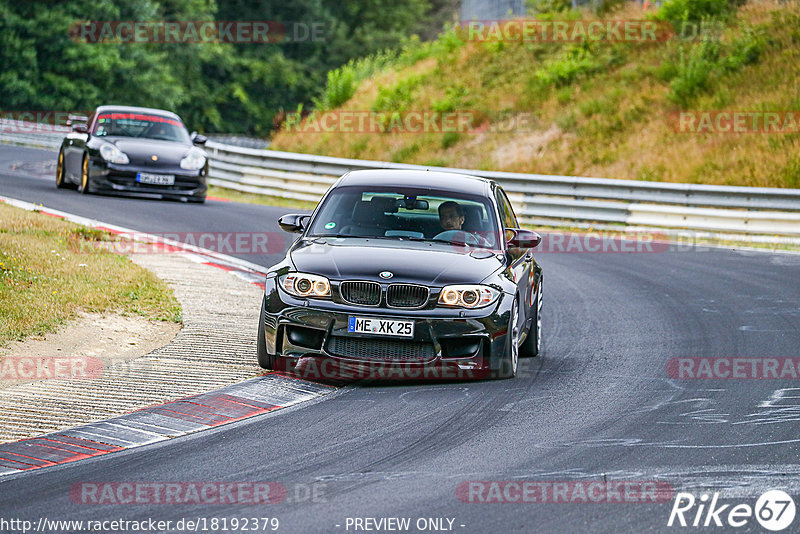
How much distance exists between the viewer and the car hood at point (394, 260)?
815 centimetres

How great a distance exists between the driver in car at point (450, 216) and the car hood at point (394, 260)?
0.96 ft

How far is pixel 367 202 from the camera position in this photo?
932 centimetres

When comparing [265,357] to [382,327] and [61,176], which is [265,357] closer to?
[382,327]

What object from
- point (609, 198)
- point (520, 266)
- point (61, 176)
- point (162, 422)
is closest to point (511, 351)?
point (520, 266)

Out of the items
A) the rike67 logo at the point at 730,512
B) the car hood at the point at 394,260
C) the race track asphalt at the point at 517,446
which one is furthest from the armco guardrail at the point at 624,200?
the rike67 logo at the point at 730,512

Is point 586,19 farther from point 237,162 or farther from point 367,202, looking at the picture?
point 367,202

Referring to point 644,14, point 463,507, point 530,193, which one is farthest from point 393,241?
point 644,14

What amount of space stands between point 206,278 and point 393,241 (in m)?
4.45

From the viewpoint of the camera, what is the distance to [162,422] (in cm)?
693

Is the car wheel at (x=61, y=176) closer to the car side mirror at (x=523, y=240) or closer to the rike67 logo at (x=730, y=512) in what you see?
the car side mirror at (x=523, y=240)

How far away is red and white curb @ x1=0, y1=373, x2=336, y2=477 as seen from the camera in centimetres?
618

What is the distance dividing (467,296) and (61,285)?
14.6ft

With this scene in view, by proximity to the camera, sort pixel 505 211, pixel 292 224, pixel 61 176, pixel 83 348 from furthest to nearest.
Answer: pixel 61 176
pixel 505 211
pixel 292 224
pixel 83 348

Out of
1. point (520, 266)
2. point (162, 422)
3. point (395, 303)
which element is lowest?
point (162, 422)
